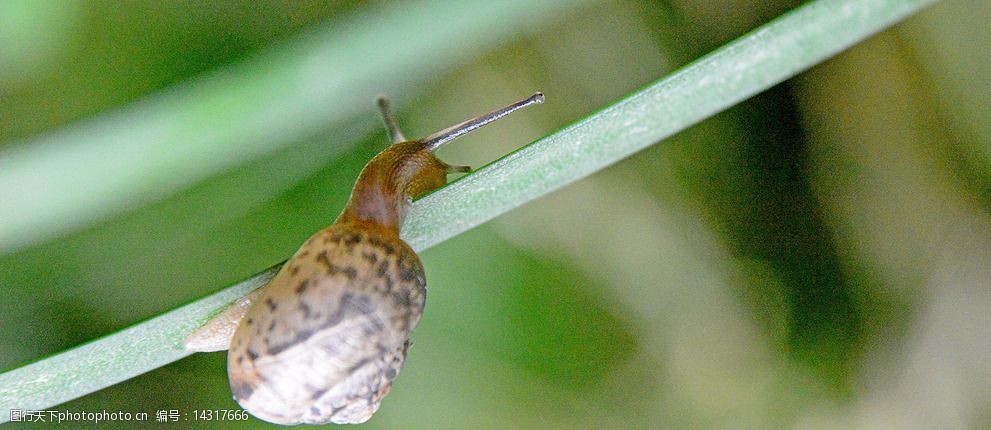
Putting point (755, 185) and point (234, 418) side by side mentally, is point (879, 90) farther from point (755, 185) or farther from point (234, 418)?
point (234, 418)

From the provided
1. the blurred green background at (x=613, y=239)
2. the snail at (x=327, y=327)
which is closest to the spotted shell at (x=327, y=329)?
the snail at (x=327, y=327)

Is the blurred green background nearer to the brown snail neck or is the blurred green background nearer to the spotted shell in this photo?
the brown snail neck

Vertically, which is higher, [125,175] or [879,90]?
[125,175]

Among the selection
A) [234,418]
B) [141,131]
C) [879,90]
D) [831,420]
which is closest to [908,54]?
[879,90]

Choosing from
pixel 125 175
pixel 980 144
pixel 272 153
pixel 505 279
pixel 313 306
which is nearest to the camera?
pixel 313 306

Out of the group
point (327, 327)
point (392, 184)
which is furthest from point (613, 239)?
A: point (327, 327)

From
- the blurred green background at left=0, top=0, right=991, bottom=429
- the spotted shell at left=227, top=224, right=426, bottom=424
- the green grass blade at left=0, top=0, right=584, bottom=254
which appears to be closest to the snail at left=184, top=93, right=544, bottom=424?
the spotted shell at left=227, top=224, right=426, bottom=424

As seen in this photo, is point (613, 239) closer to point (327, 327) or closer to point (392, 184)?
point (392, 184)
